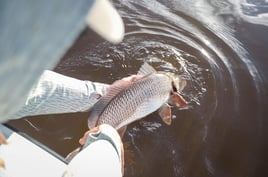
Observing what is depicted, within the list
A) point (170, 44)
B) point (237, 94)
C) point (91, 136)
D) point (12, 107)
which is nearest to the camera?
point (12, 107)

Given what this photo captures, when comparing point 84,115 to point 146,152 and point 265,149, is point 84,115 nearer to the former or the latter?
point 146,152

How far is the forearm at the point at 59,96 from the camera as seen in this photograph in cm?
194

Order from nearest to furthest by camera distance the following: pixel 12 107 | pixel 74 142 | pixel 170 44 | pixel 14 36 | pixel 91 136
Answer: pixel 14 36, pixel 12 107, pixel 91 136, pixel 74 142, pixel 170 44

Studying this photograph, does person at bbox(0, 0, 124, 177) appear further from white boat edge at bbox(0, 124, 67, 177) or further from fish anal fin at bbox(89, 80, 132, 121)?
fish anal fin at bbox(89, 80, 132, 121)

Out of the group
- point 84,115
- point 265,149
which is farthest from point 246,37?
point 84,115

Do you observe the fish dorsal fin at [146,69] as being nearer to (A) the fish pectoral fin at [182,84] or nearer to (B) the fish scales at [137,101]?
(B) the fish scales at [137,101]

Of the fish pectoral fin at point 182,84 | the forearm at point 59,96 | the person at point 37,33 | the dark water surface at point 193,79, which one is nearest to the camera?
the person at point 37,33

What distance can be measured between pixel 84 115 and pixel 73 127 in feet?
→ 0.33

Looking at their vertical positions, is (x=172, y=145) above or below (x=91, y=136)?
below

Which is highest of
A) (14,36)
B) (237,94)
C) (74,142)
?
(14,36)

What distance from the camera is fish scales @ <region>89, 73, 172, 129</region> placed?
2.00 meters

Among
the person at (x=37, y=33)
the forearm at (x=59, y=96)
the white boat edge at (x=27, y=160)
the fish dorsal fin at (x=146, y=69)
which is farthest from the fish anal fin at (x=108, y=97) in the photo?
the person at (x=37, y=33)

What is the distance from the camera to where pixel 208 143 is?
2.30 meters

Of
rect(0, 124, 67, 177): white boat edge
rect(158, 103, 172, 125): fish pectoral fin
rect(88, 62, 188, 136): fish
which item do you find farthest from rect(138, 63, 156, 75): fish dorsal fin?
rect(0, 124, 67, 177): white boat edge
